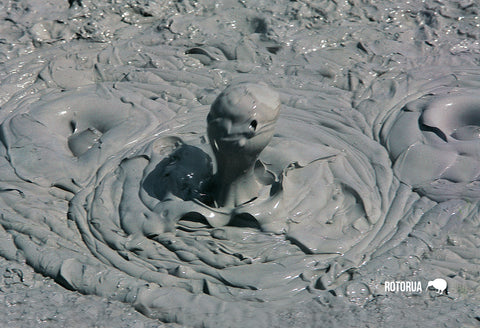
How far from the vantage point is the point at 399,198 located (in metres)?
3.79

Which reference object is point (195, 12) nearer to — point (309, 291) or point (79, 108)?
point (79, 108)

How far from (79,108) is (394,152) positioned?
168cm

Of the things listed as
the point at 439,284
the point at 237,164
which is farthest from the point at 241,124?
the point at 439,284

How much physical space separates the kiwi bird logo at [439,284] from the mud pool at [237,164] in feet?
0.08

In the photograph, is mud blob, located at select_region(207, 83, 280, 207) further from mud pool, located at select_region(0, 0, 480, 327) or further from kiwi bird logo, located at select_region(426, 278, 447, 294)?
kiwi bird logo, located at select_region(426, 278, 447, 294)

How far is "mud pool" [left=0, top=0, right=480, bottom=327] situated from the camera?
3.36 metres

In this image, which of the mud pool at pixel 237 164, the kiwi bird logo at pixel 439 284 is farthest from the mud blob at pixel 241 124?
the kiwi bird logo at pixel 439 284

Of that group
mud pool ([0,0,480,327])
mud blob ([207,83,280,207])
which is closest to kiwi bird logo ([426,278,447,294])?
mud pool ([0,0,480,327])

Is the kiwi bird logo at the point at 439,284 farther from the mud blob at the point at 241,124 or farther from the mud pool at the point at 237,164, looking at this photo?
the mud blob at the point at 241,124

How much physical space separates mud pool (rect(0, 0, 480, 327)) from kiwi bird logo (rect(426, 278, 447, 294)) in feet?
0.08

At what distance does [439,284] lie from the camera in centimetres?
337

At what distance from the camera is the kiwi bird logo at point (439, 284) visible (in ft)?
11.0

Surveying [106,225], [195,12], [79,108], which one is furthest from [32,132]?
[195,12]

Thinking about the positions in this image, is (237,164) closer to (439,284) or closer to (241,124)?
(241,124)
